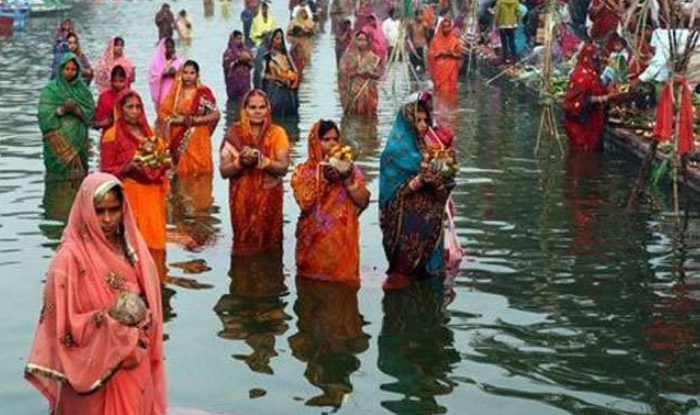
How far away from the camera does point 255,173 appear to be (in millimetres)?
10312

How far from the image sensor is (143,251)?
19.0ft

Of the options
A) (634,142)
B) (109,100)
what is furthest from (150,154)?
(634,142)

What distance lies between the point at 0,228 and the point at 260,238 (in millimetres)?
2432

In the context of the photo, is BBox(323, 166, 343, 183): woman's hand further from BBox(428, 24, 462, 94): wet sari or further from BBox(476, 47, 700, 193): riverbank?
BBox(428, 24, 462, 94): wet sari

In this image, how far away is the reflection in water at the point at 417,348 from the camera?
24.5 feet

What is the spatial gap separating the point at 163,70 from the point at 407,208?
828 cm

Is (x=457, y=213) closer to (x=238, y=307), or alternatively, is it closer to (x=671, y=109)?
(x=671, y=109)

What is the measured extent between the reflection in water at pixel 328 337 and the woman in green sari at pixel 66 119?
4.67 meters

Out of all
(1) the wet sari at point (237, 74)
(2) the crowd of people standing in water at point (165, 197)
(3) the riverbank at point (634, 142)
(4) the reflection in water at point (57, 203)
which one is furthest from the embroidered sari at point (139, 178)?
(1) the wet sari at point (237, 74)

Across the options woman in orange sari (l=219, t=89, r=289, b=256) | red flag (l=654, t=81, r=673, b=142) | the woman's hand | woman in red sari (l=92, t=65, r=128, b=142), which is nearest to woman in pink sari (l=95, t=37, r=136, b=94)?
woman in red sari (l=92, t=65, r=128, b=142)

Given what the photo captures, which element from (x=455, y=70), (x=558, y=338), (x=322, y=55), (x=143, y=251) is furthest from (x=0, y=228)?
(x=322, y=55)

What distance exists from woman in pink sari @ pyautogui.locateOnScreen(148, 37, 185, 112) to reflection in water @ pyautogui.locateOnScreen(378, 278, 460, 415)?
7727mm

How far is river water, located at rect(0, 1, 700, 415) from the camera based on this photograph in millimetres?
7488

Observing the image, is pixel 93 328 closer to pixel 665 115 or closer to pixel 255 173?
pixel 255 173
